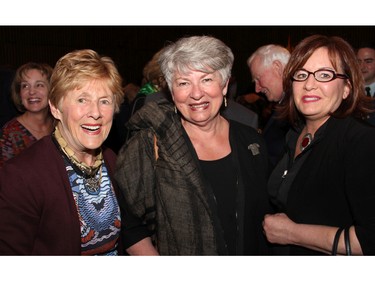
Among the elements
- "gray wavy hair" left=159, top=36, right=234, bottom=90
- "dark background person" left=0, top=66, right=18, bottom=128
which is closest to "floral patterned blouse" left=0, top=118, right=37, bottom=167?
"dark background person" left=0, top=66, right=18, bottom=128

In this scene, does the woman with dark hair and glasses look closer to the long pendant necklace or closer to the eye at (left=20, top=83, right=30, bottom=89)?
the long pendant necklace

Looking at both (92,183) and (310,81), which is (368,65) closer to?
(310,81)

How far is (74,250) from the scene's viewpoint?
6.05 feet

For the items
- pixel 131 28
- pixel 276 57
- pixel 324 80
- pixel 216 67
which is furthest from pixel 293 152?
pixel 131 28

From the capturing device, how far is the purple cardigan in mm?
1707

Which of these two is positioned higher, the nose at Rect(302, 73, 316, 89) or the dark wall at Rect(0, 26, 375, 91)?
the dark wall at Rect(0, 26, 375, 91)

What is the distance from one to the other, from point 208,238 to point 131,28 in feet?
33.9

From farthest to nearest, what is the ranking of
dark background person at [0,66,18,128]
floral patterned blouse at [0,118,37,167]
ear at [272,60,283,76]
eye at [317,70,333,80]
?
dark background person at [0,66,18,128] < ear at [272,60,283,76] < floral patterned blouse at [0,118,37,167] < eye at [317,70,333,80]

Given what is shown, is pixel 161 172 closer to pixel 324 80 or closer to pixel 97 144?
pixel 97 144

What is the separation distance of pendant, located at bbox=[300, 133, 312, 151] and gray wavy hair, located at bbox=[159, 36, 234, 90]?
53cm

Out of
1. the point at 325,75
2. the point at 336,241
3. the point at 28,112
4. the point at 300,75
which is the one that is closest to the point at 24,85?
the point at 28,112

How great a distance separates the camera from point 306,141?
6.77 ft

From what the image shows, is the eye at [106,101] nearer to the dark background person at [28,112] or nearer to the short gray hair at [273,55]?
the dark background person at [28,112]

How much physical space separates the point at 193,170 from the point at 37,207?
0.73m
